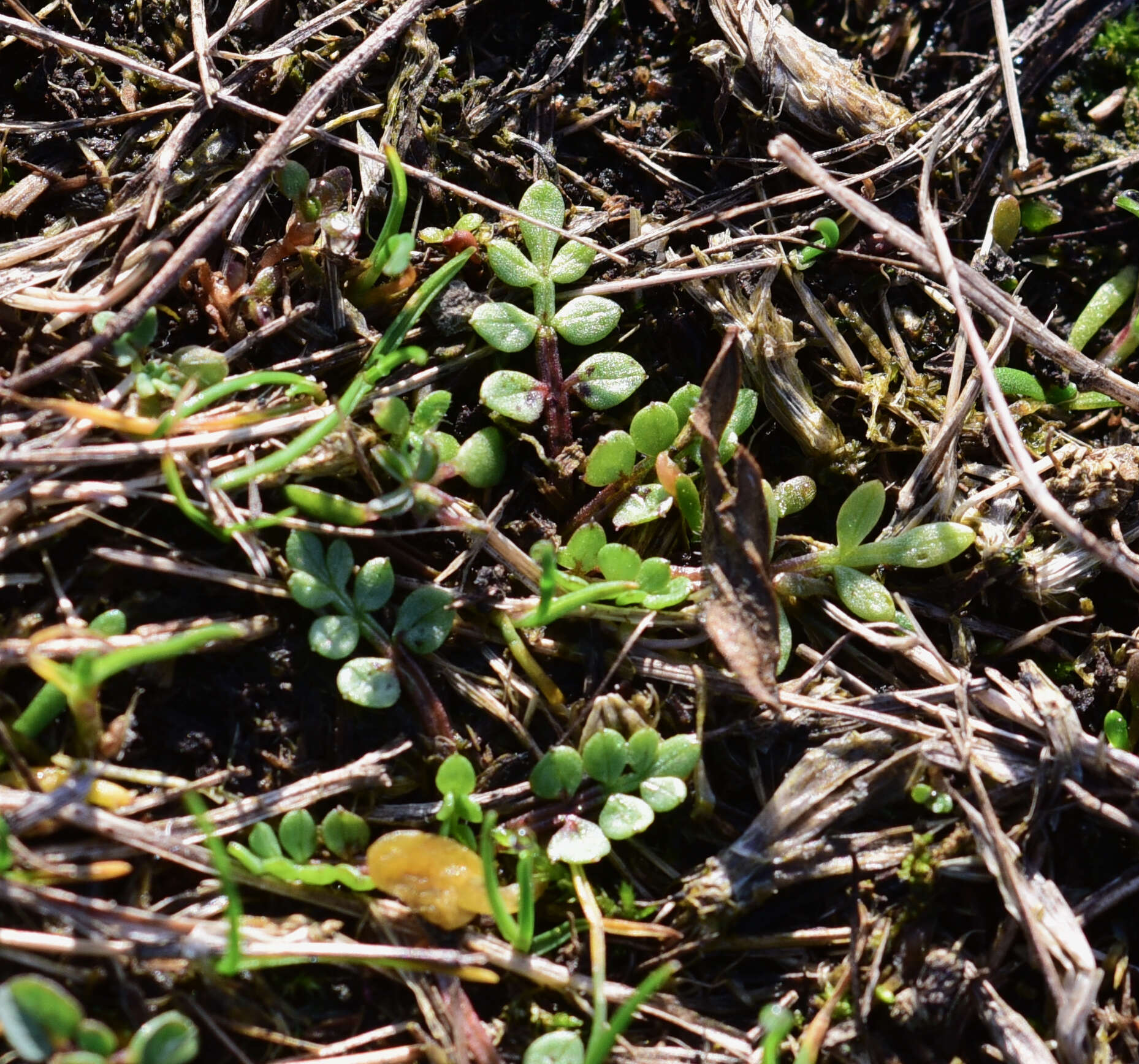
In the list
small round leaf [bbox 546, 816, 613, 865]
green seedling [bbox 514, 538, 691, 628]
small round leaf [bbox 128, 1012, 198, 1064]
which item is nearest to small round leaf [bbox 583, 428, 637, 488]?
green seedling [bbox 514, 538, 691, 628]

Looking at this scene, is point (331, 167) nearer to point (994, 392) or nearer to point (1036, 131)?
point (994, 392)

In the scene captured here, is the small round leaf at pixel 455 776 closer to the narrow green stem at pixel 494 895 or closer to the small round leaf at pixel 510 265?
the narrow green stem at pixel 494 895

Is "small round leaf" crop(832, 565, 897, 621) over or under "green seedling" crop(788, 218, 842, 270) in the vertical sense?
under

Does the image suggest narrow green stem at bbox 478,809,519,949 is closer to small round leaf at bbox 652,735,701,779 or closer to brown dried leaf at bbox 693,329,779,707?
small round leaf at bbox 652,735,701,779

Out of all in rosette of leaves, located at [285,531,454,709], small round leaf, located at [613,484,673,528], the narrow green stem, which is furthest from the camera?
small round leaf, located at [613,484,673,528]

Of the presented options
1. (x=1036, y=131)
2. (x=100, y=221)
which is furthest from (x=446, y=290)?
(x=1036, y=131)

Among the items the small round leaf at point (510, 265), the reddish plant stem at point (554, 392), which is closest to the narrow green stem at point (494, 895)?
the reddish plant stem at point (554, 392)
